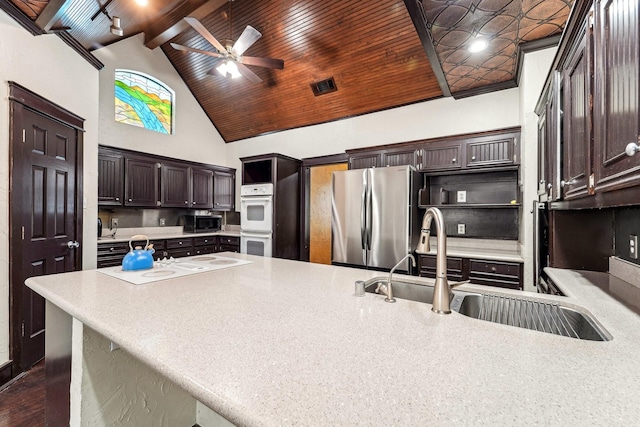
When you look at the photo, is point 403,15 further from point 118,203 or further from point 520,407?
point 118,203

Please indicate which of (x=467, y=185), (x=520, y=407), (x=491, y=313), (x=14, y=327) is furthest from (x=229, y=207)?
(x=520, y=407)

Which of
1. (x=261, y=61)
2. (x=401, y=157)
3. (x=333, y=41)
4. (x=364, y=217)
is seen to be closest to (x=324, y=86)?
(x=333, y=41)

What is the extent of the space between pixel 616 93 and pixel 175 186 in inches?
199

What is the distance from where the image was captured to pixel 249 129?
5.51 meters

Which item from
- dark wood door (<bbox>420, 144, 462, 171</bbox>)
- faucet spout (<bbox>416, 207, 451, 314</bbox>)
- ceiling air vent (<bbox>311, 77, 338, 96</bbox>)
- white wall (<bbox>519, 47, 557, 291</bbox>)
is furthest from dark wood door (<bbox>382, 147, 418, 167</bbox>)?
faucet spout (<bbox>416, 207, 451, 314</bbox>)

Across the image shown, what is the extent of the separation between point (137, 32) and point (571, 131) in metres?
5.44

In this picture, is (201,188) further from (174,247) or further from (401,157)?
(401,157)

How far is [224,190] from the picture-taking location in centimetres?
558

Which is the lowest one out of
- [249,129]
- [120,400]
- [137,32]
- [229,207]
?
[120,400]

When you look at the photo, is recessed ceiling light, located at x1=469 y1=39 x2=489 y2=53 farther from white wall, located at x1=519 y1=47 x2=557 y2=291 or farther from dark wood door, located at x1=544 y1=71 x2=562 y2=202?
dark wood door, located at x1=544 y1=71 x2=562 y2=202

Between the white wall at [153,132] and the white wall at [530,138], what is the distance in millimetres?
5076

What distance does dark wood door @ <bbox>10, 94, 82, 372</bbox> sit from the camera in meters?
2.15

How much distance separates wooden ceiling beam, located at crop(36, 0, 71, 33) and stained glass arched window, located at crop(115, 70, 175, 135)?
2167mm

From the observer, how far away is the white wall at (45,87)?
2.07 meters
